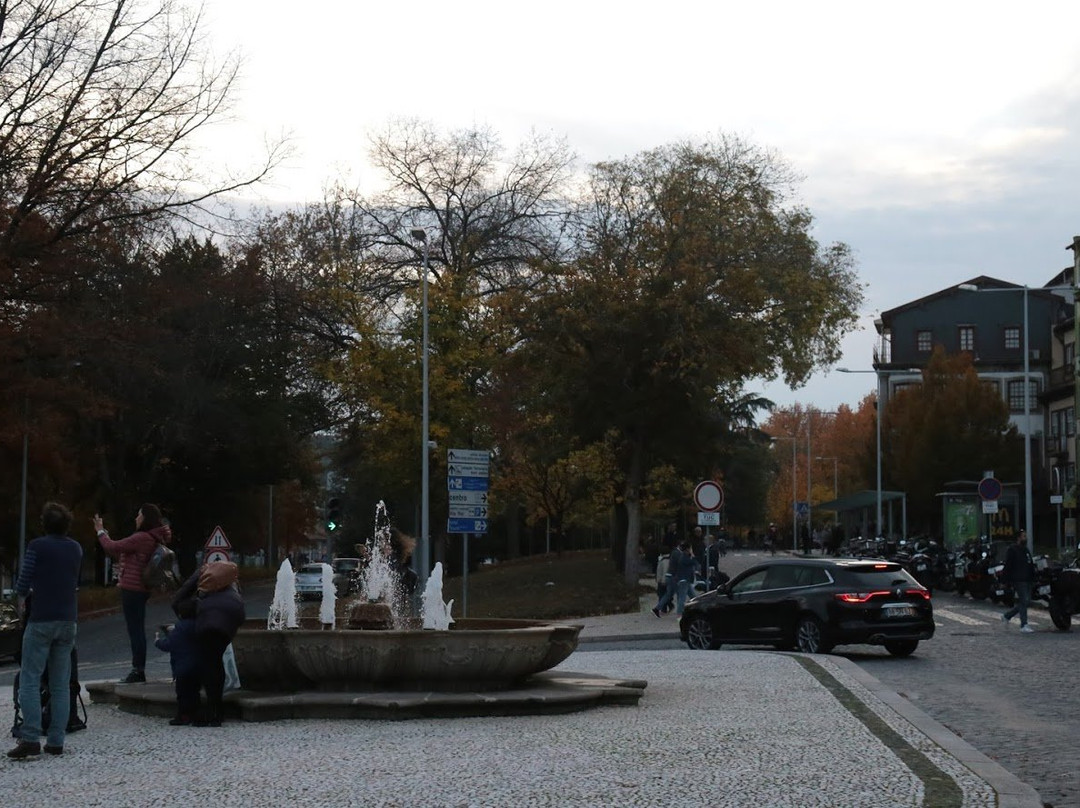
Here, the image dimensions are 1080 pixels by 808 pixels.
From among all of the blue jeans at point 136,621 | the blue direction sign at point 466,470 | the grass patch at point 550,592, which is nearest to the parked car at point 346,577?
the grass patch at point 550,592

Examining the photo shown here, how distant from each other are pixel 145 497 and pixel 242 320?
8761 millimetres

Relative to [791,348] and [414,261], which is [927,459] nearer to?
[791,348]

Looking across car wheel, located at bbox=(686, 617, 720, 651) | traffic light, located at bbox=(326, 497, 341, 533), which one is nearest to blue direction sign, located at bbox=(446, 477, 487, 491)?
car wheel, located at bbox=(686, 617, 720, 651)

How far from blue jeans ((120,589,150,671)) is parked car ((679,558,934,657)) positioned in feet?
34.5

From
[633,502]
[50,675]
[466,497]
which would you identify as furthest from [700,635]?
[633,502]

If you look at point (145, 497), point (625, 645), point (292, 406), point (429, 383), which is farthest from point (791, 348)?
point (625, 645)

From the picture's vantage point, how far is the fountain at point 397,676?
1398cm

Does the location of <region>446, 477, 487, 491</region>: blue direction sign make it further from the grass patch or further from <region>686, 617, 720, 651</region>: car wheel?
<region>686, 617, 720, 651</region>: car wheel

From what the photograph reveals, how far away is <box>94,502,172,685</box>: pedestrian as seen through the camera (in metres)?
16.6

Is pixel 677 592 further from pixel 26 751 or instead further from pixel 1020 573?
pixel 26 751

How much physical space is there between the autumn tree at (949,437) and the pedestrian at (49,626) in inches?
2931

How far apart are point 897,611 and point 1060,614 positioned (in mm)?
7286

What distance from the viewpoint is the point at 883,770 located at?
10.5 meters

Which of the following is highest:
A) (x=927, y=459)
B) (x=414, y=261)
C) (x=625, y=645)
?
(x=414, y=261)
